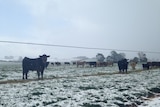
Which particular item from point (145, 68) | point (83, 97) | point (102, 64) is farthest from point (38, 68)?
point (102, 64)

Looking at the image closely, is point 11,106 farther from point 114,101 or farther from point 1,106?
point 114,101

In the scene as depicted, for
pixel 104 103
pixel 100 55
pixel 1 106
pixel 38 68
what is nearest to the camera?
pixel 1 106

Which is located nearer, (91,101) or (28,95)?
(91,101)

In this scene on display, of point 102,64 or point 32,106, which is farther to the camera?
point 102,64

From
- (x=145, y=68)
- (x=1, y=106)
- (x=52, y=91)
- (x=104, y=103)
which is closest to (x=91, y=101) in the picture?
(x=104, y=103)

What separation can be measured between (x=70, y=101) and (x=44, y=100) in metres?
1.43

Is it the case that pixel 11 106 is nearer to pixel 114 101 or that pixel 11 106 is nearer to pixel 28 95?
pixel 28 95

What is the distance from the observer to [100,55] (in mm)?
119875

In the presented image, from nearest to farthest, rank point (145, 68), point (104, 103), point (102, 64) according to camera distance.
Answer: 1. point (104, 103)
2. point (145, 68)
3. point (102, 64)

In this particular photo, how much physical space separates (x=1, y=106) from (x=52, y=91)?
181 inches

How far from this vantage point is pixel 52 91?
1638 cm

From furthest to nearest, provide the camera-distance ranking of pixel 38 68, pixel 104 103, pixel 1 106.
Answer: pixel 38 68 → pixel 104 103 → pixel 1 106

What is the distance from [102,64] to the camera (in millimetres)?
57906

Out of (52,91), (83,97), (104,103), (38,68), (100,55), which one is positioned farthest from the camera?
(100,55)
